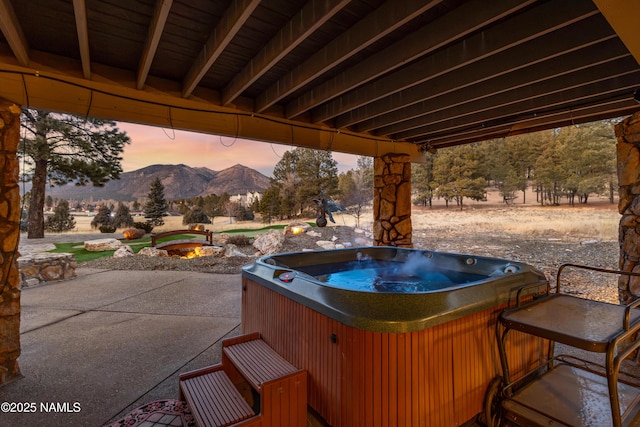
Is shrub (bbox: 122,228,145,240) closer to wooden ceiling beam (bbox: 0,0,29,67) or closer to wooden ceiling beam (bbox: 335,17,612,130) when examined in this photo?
wooden ceiling beam (bbox: 0,0,29,67)

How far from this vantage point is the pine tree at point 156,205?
41.6 feet

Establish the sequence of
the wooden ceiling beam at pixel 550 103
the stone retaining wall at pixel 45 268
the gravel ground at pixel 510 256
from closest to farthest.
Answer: the wooden ceiling beam at pixel 550 103
the stone retaining wall at pixel 45 268
the gravel ground at pixel 510 256

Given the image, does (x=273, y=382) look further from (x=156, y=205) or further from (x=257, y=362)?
(x=156, y=205)

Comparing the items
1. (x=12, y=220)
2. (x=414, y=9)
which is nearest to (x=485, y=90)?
(x=414, y=9)

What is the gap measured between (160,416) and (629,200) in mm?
4164

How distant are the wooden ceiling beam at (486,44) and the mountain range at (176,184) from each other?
422 inches

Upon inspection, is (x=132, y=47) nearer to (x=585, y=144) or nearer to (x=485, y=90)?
(x=485, y=90)

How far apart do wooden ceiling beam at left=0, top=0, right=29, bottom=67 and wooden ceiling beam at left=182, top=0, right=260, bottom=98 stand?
1.03 m

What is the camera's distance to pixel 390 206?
4.81m

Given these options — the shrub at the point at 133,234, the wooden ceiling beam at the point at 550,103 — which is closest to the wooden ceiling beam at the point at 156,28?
the wooden ceiling beam at the point at 550,103

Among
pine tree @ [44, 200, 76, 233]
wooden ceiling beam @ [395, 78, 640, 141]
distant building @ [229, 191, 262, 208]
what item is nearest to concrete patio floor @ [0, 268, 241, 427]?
wooden ceiling beam @ [395, 78, 640, 141]

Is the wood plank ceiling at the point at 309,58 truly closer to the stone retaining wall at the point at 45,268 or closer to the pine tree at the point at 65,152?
the stone retaining wall at the point at 45,268

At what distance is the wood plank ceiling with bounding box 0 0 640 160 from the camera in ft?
5.39

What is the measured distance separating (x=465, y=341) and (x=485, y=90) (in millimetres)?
2281
